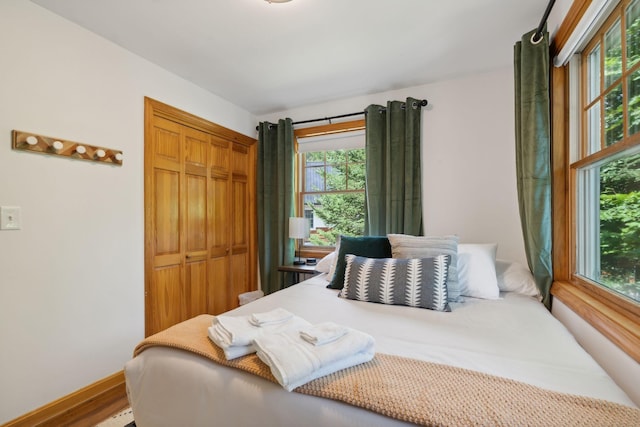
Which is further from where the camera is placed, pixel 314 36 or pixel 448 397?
pixel 314 36

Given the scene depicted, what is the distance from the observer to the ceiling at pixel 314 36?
5.67 ft

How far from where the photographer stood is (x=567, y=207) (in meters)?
1.72

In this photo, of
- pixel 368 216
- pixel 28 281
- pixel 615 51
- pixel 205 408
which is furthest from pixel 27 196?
pixel 615 51

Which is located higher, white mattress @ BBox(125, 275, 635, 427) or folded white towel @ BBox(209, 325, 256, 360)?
folded white towel @ BBox(209, 325, 256, 360)

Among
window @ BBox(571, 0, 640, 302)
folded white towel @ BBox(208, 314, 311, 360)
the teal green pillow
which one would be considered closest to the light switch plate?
folded white towel @ BBox(208, 314, 311, 360)

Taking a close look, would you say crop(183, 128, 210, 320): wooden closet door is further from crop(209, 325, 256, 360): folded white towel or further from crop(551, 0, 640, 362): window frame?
crop(551, 0, 640, 362): window frame

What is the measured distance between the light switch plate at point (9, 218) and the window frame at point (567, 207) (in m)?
2.92

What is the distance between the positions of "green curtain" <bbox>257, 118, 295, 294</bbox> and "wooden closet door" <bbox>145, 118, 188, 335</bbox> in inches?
38.5

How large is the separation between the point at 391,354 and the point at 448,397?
1.00 ft

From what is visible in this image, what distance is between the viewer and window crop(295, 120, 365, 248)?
3.19 m

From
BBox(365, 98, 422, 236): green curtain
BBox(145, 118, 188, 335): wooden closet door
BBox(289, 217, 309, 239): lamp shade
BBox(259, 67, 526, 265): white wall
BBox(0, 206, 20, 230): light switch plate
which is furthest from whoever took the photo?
BBox(289, 217, 309, 239): lamp shade

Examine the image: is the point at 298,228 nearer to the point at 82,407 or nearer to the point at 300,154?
the point at 300,154

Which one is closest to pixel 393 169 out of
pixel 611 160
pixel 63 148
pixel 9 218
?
pixel 611 160

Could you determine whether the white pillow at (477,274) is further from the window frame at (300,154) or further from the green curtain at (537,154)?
the window frame at (300,154)
